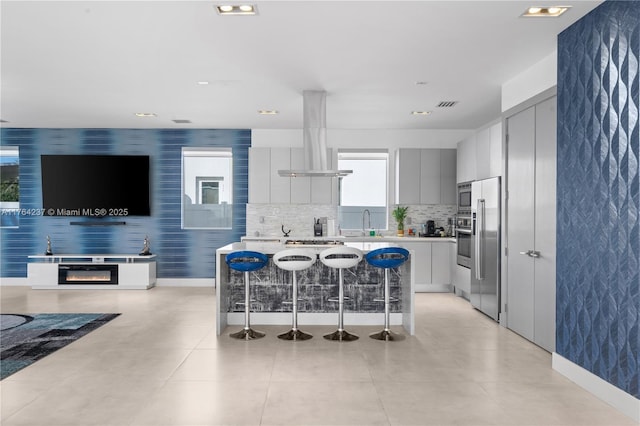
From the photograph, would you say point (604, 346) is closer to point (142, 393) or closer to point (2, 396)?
point (142, 393)

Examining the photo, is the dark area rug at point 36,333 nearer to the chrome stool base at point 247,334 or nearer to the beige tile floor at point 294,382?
the beige tile floor at point 294,382

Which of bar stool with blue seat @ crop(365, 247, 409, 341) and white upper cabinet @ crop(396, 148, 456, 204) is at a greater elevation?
white upper cabinet @ crop(396, 148, 456, 204)

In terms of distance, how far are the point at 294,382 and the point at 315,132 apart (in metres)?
3.30

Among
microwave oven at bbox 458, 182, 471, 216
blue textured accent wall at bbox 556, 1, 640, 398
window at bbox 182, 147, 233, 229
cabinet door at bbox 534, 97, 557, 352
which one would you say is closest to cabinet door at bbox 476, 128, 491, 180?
microwave oven at bbox 458, 182, 471, 216

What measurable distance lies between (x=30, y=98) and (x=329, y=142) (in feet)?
15.4

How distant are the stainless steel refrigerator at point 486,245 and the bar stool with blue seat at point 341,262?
6.19ft

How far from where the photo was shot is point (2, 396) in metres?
3.67

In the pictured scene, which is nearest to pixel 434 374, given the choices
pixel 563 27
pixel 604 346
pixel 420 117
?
pixel 604 346

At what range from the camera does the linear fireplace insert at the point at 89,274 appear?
8.55 meters

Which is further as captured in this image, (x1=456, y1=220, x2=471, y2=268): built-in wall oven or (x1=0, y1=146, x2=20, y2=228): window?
(x1=0, y1=146, x2=20, y2=228): window

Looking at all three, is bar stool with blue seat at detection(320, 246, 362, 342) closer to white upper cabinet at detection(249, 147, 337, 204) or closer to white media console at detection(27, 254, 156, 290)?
white upper cabinet at detection(249, 147, 337, 204)

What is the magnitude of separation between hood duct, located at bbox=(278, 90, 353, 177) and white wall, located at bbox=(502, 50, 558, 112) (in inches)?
85.2

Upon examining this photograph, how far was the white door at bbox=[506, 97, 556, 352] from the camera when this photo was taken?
15.5 ft

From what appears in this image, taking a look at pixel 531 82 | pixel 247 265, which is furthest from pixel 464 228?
pixel 247 265
